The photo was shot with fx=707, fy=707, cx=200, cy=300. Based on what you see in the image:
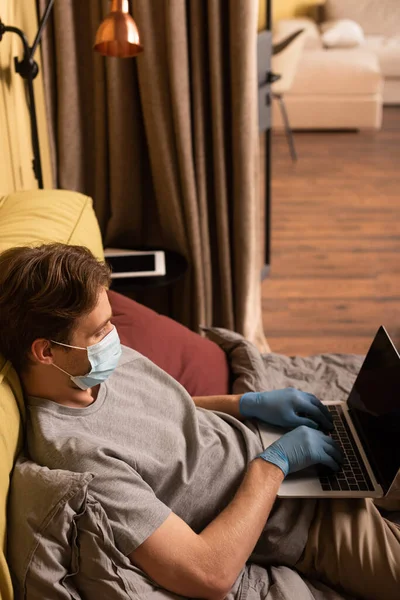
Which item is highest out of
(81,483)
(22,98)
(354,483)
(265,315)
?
(22,98)

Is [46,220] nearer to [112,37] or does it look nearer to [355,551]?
[112,37]

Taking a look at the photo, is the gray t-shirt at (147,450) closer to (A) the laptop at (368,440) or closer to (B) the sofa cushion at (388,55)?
(A) the laptop at (368,440)

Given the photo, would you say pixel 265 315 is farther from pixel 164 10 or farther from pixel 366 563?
pixel 366 563

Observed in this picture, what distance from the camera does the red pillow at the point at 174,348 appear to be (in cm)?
181

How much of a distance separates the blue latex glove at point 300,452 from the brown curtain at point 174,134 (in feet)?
4.38

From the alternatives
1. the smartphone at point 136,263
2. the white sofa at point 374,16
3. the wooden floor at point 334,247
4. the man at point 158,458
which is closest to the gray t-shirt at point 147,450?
the man at point 158,458

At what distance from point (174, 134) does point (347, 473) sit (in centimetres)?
154

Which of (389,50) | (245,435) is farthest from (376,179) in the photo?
(245,435)

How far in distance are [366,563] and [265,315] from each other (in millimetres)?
2137

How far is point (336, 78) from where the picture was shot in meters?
5.95

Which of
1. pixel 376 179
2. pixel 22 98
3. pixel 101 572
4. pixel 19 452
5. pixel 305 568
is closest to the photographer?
pixel 101 572

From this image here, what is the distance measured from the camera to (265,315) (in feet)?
11.2

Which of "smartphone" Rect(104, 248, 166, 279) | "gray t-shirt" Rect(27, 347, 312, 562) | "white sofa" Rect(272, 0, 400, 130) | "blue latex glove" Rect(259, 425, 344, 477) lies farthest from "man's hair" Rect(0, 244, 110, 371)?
"white sofa" Rect(272, 0, 400, 130)

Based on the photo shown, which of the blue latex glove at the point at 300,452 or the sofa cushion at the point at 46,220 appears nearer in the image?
the blue latex glove at the point at 300,452
